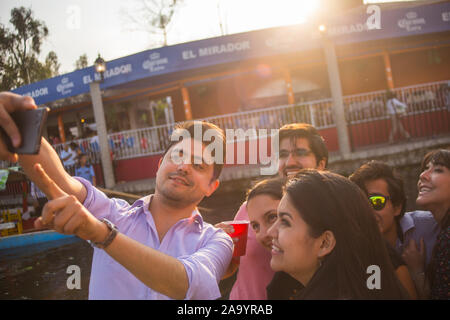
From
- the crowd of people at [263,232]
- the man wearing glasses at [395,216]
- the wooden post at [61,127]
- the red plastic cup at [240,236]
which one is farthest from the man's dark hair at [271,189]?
the wooden post at [61,127]

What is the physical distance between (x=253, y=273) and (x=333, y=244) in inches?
22.4

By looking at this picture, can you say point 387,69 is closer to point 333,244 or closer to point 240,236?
point 240,236

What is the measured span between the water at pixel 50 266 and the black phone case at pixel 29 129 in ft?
14.7

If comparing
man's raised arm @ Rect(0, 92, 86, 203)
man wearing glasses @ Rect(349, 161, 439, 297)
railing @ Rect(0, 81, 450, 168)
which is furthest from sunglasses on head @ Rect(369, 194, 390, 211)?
railing @ Rect(0, 81, 450, 168)

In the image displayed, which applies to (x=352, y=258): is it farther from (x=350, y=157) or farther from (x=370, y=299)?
(x=350, y=157)

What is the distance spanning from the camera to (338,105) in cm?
981

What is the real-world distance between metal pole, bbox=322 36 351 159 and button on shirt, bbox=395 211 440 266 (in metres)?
7.58

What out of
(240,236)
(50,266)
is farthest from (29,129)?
(50,266)

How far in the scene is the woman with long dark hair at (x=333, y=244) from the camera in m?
1.29

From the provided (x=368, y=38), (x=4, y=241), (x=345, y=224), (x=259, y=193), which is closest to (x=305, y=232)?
(x=345, y=224)

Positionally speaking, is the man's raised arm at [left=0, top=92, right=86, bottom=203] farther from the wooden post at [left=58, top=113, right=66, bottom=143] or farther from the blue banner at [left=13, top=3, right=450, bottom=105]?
the wooden post at [left=58, top=113, right=66, bottom=143]

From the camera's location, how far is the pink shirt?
175 cm

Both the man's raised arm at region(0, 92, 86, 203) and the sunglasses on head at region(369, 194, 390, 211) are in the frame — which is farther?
the sunglasses on head at region(369, 194, 390, 211)
